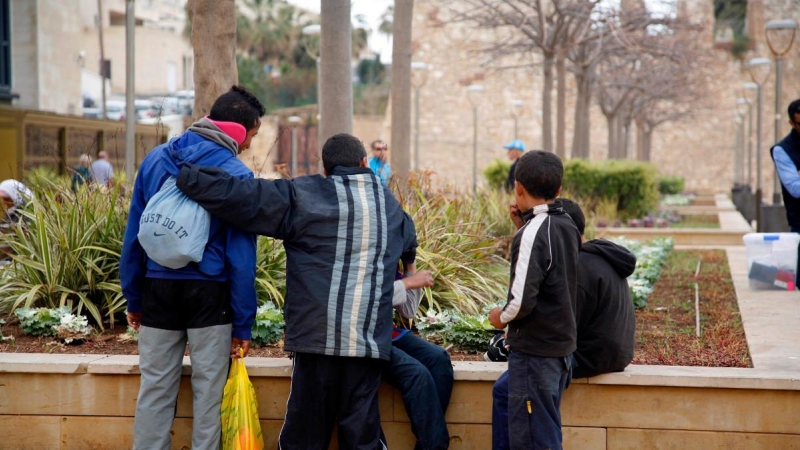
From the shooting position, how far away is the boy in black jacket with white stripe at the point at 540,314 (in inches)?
157

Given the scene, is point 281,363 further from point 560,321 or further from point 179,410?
point 560,321

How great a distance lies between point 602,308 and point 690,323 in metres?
2.90

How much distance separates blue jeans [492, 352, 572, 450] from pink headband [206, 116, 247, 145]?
61.5 inches

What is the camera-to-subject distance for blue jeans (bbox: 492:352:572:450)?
13.2 ft

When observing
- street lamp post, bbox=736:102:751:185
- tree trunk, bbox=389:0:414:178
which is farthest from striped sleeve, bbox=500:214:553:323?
street lamp post, bbox=736:102:751:185

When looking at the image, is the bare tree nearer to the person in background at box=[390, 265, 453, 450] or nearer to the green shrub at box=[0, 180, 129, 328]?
the green shrub at box=[0, 180, 129, 328]

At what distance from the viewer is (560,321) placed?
4059mm

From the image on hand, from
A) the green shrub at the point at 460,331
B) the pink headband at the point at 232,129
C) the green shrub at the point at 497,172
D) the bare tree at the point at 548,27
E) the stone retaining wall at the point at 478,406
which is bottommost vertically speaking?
the stone retaining wall at the point at 478,406

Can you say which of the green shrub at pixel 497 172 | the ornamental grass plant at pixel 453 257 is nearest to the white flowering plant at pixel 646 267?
the ornamental grass plant at pixel 453 257

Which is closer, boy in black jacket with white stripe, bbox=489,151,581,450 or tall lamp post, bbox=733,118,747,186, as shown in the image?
boy in black jacket with white stripe, bbox=489,151,581,450

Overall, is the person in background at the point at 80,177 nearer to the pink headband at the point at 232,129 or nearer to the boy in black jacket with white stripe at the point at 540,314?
the pink headband at the point at 232,129

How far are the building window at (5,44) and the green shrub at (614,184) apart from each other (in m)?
15.7

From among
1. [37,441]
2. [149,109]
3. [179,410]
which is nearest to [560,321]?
[179,410]

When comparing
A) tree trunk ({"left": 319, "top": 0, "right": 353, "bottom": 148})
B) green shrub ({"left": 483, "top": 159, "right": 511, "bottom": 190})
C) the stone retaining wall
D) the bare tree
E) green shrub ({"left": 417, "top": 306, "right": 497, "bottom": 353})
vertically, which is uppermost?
the bare tree
